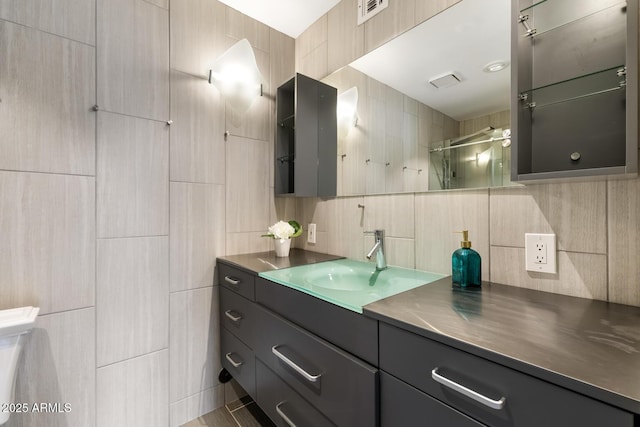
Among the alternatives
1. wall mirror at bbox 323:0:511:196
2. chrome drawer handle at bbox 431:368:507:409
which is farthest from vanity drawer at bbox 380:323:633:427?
wall mirror at bbox 323:0:511:196

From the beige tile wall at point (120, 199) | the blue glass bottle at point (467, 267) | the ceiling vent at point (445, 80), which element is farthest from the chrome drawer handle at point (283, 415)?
the ceiling vent at point (445, 80)

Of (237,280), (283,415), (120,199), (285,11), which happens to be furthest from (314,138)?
(283,415)

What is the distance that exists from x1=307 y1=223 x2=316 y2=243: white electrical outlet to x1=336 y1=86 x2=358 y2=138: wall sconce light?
60 centimetres

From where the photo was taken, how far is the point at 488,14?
3.44 ft

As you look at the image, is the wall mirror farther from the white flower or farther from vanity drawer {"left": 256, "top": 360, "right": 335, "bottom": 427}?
vanity drawer {"left": 256, "top": 360, "right": 335, "bottom": 427}

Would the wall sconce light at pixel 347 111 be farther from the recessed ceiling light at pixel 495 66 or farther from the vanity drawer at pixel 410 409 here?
the vanity drawer at pixel 410 409

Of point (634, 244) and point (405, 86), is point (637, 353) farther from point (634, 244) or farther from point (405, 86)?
point (405, 86)

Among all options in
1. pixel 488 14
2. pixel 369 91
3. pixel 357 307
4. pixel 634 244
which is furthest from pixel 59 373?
pixel 488 14

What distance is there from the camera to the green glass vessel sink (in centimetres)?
90

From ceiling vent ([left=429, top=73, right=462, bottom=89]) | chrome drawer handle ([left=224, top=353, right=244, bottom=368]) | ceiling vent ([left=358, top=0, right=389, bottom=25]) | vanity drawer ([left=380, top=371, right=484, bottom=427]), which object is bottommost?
chrome drawer handle ([left=224, top=353, right=244, bottom=368])

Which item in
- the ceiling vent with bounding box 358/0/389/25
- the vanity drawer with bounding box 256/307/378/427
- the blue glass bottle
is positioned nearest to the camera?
the vanity drawer with bounding box 256/307/378/427

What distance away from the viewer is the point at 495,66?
3.43 ft

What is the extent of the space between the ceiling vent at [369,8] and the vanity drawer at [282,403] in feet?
5.86

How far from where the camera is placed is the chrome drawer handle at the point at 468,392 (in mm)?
530
